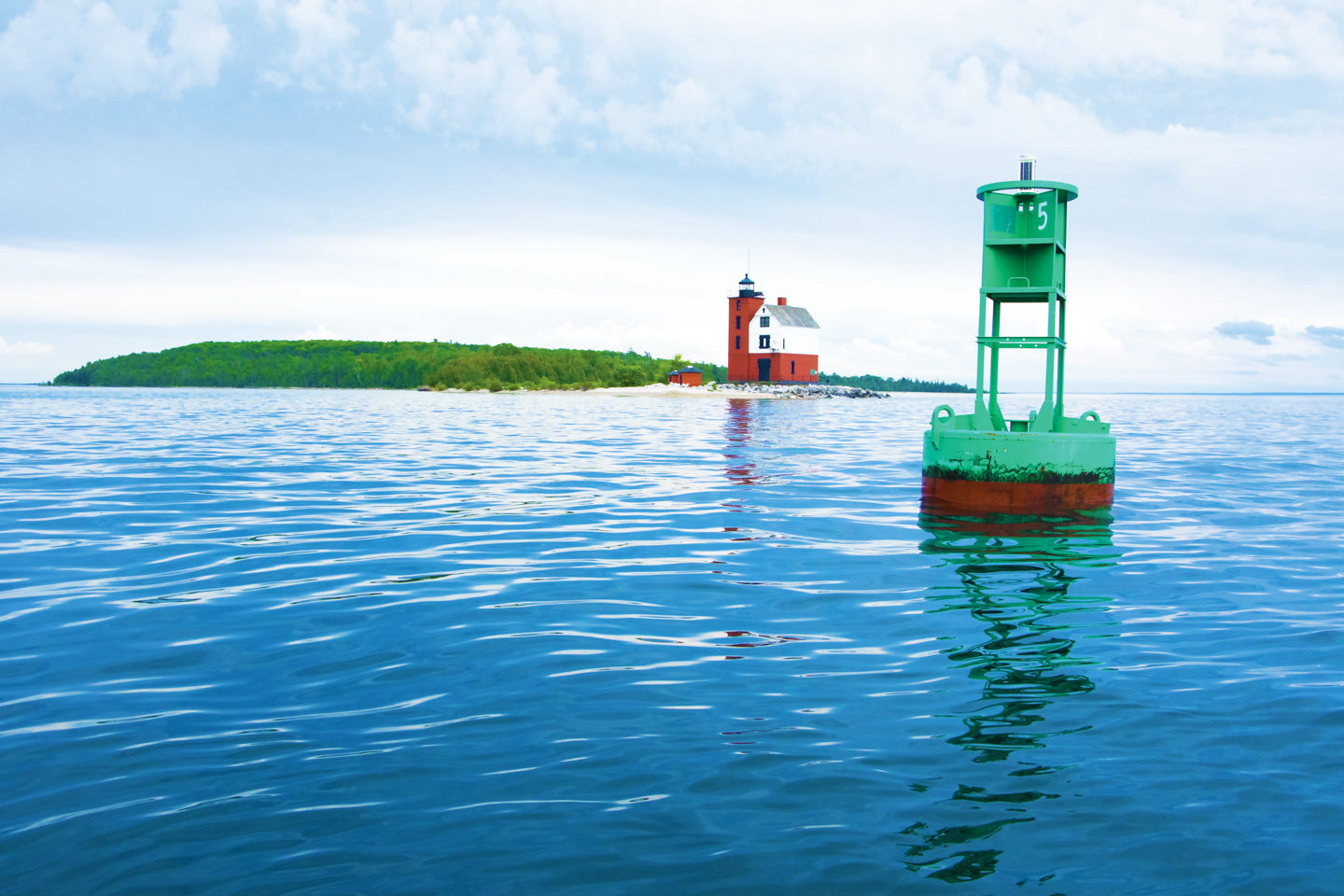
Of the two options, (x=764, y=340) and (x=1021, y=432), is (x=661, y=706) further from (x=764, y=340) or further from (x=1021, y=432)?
(x=764, y=340)

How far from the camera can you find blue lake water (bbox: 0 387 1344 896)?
4.08m

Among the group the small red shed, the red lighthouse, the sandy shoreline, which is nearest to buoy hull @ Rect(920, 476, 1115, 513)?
the sandy shoreline

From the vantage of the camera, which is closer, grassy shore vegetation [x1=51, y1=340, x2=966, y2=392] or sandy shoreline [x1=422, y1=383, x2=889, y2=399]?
sandy shoreline [x1=422, y1=383, x2=889, y2=399]

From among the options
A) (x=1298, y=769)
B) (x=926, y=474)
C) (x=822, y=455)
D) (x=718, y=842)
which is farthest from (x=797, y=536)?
(x=822, y=455)

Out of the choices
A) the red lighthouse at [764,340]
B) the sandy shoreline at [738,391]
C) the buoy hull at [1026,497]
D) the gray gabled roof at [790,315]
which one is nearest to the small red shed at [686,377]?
the sandy shoreline at [738,391]

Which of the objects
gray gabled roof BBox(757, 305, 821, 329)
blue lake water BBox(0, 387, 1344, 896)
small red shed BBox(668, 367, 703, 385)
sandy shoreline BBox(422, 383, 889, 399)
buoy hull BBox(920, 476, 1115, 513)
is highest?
gray gabled roof BBox(757, 305, 821, 329)

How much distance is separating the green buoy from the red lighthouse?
66063 millimetres

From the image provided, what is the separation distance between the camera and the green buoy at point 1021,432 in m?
14.8

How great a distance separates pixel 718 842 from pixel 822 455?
871 inches

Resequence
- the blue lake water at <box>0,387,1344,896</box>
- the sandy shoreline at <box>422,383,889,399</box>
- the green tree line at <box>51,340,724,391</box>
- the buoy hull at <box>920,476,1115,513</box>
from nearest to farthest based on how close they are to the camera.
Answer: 1. the blue lake water at <box>0,387,1344,896</box>
2. the buoy hull at <box>920,476,1115,513</box>
3. the sandy shoreline at <box>422,383,889,399</box>
4. the green tree line at <box>51,340,724,391</box>

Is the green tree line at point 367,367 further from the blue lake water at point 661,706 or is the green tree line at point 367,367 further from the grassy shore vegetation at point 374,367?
the blue lake water at point 661,706

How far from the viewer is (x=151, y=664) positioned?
22.0 ft

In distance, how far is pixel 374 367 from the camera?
159750 millimetres

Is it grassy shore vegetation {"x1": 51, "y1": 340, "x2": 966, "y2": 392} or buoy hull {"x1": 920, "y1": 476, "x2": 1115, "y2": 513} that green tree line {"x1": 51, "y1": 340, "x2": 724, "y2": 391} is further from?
buoy hull {"x1": 920, "y1": 476, "x2": 1115, "y2": 513}
